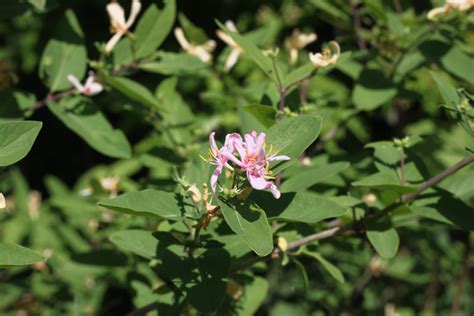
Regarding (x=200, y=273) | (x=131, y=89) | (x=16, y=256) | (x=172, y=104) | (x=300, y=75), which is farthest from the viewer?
(x=172, y=104)

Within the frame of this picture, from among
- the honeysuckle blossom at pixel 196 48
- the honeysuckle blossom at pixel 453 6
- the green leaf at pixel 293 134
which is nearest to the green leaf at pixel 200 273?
the green leaf at pixel 293 134

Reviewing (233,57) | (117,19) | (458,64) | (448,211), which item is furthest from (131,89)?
(458,64)

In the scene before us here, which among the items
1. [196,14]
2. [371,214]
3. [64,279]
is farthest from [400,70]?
[196,14]

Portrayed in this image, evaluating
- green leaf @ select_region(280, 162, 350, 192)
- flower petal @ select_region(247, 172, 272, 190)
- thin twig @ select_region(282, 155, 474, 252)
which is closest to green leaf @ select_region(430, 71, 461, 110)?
thin twig @ select_region(282, 155, 474, 252)

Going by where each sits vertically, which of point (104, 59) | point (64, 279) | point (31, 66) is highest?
point (104, 59)

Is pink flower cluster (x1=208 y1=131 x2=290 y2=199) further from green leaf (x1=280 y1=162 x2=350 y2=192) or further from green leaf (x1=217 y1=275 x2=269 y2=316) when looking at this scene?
green leaf (x1=217 y1=275 x2=269 y2=316)

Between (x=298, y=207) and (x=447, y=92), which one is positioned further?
(x=447, y=92)

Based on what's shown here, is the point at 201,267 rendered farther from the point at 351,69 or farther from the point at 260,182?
the point at 351,69

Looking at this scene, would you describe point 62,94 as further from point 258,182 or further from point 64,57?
point 258,182
